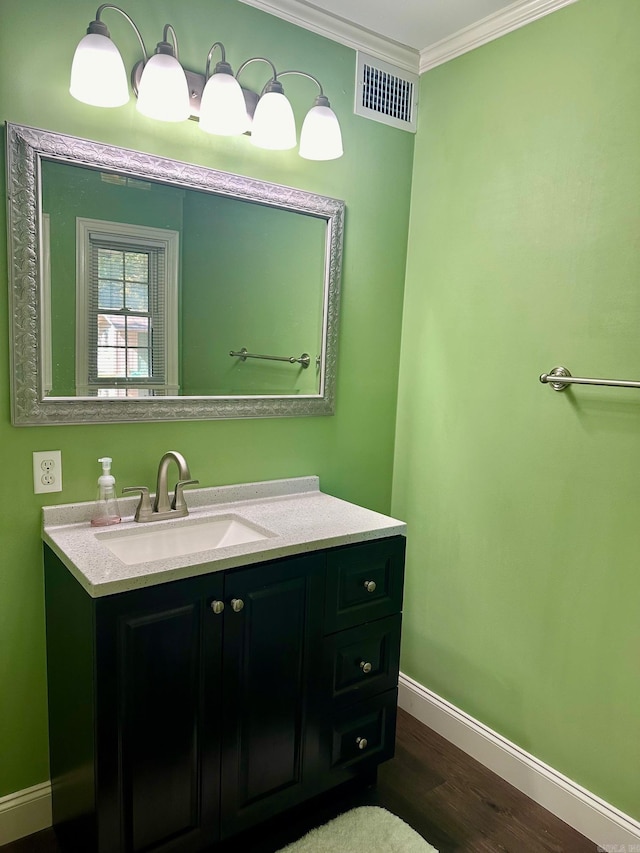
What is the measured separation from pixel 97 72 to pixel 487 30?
1278 mm

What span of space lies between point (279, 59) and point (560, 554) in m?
1.80

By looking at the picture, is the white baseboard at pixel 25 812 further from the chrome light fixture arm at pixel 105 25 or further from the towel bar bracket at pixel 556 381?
the chrome light fixture arm at pixel 105 25

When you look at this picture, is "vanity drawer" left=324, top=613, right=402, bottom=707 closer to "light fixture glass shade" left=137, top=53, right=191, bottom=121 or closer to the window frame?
the window frame

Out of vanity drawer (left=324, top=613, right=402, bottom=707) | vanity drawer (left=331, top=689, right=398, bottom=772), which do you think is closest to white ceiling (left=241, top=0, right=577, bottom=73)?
vanity drawer (left=324, top=613, right=402, bottom=707)

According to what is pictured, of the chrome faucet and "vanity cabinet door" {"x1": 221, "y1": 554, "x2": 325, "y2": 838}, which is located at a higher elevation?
the chrome faucet

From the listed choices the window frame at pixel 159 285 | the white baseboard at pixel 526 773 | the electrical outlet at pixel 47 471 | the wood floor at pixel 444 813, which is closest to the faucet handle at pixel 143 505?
the electrical outlet at pixel 47 471

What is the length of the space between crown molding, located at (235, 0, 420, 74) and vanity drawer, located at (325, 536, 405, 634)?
167 centimetres

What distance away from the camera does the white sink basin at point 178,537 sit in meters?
1.70

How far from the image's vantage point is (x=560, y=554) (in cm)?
189

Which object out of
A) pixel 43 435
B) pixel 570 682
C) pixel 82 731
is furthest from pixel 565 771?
pixel 43 435

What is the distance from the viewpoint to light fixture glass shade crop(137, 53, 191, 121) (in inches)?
63.0

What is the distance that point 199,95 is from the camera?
178 cm

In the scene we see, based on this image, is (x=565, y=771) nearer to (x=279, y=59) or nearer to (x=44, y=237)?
(x=44, y=237)

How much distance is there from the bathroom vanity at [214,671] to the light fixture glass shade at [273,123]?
3.62ft
